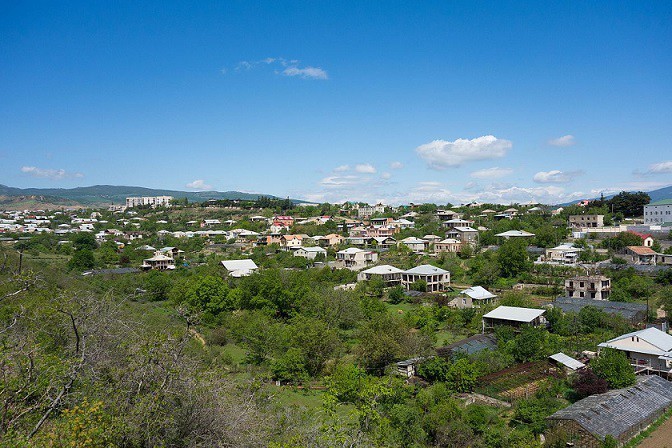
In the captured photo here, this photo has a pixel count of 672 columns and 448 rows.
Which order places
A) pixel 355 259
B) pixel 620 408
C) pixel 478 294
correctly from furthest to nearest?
pixel 355 259 → pixel 478 294 → pixel 620 408

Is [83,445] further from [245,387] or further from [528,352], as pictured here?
[528,352]

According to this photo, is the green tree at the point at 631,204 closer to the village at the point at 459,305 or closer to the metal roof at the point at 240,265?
the village at the point at 459,305

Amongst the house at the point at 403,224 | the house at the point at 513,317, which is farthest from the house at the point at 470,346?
the house at the point at 403,224

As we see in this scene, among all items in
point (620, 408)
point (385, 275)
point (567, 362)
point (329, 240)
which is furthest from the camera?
point (329, 240)

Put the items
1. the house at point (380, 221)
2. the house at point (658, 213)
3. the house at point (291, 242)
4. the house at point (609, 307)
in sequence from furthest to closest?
1. the house at point (380, 221)
2. the house at point (291, 242)
3. the house at point (658, 213)
4. the house at point (609, 307)

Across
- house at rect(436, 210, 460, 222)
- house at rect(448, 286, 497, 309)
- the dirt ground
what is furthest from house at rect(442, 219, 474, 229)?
the dirt ground

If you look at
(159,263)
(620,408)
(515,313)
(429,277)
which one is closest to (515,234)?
(429,277)

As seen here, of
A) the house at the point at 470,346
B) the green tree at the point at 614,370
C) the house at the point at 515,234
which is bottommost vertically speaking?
the house at the point at 470,346

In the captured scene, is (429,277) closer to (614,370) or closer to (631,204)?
(614,370)
